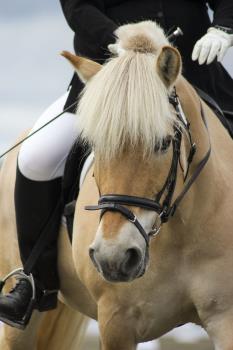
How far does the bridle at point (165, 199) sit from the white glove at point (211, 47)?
0.46 meters

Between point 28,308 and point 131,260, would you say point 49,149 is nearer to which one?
point 28,308

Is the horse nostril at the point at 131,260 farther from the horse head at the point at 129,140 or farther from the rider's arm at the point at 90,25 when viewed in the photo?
the rider's arm at the point at 90,25

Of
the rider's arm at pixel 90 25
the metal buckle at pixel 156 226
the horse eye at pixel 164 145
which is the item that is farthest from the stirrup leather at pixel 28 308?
the horse eye at pixel 164 145

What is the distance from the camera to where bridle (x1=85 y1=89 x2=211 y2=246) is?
14.0 feet

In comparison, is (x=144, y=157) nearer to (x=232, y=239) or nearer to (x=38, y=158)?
(x=232, y=239)

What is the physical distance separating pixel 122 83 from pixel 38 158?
157 cm

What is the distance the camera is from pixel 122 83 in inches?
176

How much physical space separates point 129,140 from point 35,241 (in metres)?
2.07

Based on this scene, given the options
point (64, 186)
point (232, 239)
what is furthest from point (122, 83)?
point (64, 186)

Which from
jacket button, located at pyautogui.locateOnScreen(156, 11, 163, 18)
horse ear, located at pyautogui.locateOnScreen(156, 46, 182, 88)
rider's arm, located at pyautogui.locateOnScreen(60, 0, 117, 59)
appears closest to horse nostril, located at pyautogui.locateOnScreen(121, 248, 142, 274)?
horse ear, located at pyautogui.locateOnScreen(156, 46, 182, 88)

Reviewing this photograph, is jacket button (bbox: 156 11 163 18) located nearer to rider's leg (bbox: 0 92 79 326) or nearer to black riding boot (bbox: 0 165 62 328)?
rider's leg (bbox: 0 92 79 326)

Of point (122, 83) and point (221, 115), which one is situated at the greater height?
point (122, 83)

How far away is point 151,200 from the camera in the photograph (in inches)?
171

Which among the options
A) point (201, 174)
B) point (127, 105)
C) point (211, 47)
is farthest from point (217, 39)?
point (127, 105)
